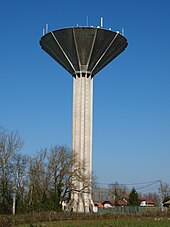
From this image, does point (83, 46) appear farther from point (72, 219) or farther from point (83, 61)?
point (72, 219)

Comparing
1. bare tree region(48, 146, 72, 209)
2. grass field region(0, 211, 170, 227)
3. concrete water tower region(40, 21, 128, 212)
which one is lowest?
grass field region(0, 211, 170, 227)

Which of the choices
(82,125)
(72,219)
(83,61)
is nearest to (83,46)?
(83,61)

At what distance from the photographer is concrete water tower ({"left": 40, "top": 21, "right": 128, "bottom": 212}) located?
166 feet

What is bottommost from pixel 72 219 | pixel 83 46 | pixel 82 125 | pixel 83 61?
pixel 72 219

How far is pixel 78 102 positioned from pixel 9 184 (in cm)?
1563

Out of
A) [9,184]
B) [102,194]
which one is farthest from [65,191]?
[102,194]

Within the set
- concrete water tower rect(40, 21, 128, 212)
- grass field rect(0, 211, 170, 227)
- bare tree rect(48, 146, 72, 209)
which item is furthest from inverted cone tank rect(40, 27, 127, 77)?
grass field rect(0, 211, 170, 227)

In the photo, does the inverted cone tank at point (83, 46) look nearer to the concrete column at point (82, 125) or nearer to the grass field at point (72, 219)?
the concrete column at point (82, 125)

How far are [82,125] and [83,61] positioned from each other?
25.7 ft

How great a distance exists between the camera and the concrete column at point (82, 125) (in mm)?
52406

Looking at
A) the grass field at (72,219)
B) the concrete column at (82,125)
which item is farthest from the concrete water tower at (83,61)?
the grass field at (72,219)

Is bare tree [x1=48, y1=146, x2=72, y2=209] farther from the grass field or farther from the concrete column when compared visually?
the grass field

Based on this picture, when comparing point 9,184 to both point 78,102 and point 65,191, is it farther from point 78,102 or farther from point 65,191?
point 78,102

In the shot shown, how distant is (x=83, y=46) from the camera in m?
50.8
